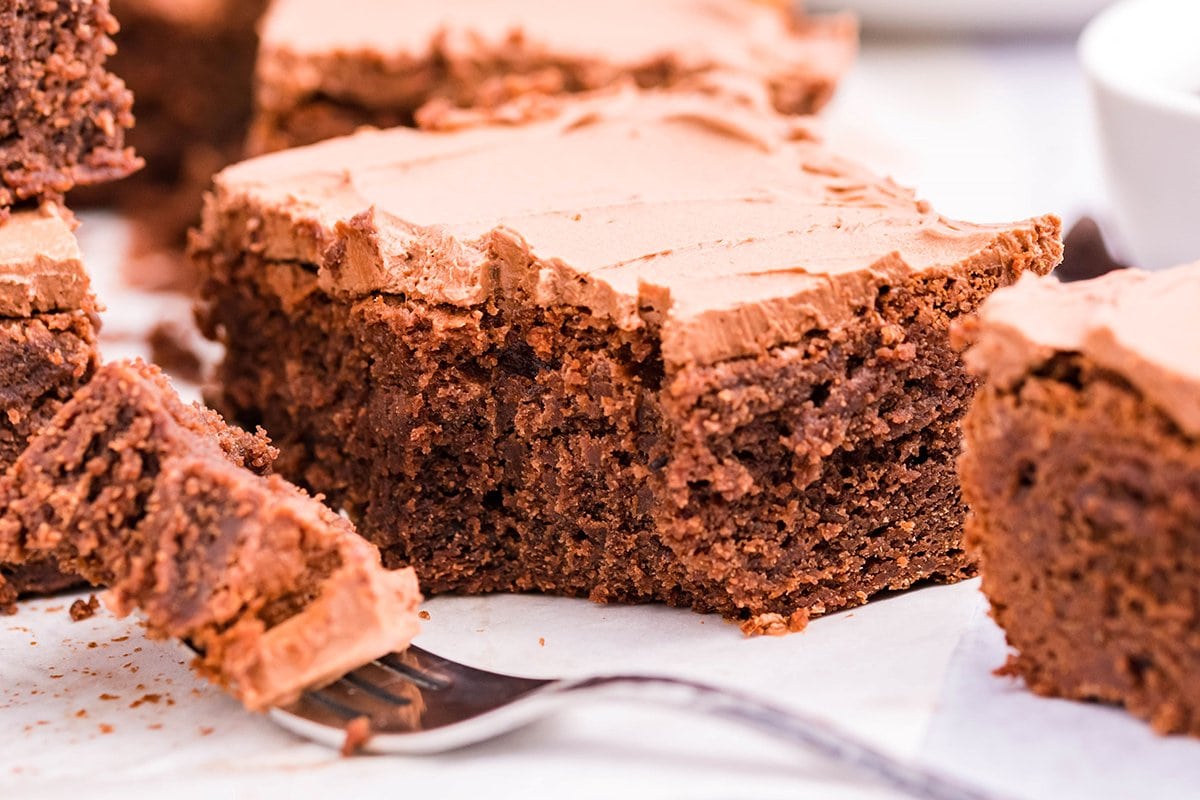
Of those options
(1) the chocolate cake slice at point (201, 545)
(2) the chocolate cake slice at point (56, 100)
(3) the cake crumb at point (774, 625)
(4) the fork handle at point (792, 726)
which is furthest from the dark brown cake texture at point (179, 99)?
(4) the fork handle at point (792, 726)

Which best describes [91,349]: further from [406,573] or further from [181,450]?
[406,573]

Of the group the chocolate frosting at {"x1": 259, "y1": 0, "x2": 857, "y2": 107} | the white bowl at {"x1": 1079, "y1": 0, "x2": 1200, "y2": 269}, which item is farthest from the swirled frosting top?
the white bowl at {"x1": 1079, "y1": 0, "x2": 1200, "y2": 269}

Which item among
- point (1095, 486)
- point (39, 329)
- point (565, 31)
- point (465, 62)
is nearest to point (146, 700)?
point (39, 329)

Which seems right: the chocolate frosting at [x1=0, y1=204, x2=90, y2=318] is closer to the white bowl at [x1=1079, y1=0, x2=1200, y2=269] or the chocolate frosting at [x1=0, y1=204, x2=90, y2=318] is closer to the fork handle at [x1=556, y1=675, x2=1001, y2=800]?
the fork handle at [x1=556, y1=675, x2=1001, y2=800]

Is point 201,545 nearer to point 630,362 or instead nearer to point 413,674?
point 413,674

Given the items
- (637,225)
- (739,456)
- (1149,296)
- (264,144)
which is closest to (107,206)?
(264,144)

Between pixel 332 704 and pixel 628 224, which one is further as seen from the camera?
pixel 628 224

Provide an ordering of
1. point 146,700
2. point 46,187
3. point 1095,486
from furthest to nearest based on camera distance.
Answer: point 46,187, point 146,700, point 1095,486

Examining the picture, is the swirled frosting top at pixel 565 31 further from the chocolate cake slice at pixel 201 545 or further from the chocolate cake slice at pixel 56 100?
the chocolate cake slice at pixel 201 545
